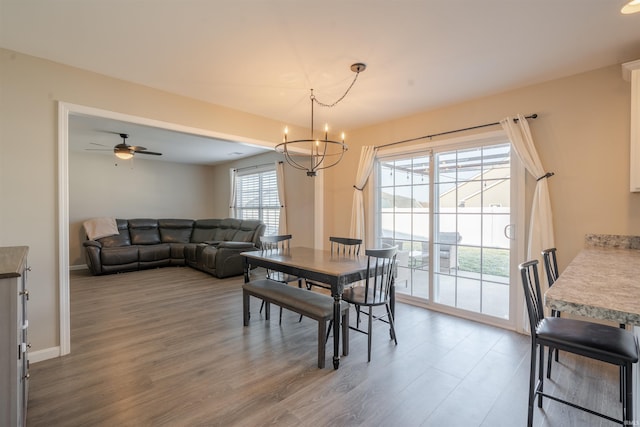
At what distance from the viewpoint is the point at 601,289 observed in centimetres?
123

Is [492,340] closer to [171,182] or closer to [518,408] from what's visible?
[518,408]

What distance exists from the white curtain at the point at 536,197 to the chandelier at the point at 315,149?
1773mm

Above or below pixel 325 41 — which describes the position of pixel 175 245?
below

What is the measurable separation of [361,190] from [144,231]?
210 inches

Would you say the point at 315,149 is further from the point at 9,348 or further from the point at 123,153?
the point at 9,348

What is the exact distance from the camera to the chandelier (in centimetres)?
261

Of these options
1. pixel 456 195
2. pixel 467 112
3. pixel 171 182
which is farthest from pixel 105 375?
pixel 171 182

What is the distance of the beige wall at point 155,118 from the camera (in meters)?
2.38

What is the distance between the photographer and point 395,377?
2217 mm

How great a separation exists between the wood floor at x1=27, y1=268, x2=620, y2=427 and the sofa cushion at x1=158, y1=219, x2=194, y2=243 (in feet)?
12.1

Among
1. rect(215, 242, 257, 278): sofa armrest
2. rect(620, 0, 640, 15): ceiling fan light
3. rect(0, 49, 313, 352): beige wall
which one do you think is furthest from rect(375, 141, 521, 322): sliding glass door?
rect(0, 49, 313, 352): beige wall

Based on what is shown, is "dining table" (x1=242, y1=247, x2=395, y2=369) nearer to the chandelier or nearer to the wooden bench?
the wooden bench

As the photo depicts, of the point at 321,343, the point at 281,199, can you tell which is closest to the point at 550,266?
the point at 321,343

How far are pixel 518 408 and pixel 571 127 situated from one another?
2.53 meters
